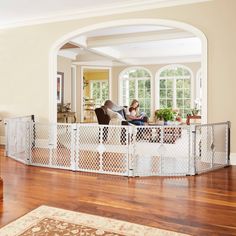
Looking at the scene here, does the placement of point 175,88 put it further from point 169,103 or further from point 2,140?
point 2,140

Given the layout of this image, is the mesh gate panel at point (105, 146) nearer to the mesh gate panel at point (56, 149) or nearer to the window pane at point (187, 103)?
the mesh gate panel at point (56, 149)

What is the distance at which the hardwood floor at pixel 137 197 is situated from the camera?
2518 millimetres

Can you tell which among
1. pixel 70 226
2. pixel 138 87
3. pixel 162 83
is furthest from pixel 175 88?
pixel 70 226

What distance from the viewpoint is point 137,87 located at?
12336 mm

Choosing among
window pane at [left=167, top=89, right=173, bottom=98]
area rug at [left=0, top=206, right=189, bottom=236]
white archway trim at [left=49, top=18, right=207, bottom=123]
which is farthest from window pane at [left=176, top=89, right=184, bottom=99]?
area rug at [left=0, top=206, right=189, bottom=236]

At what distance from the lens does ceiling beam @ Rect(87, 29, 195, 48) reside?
23.4 ft

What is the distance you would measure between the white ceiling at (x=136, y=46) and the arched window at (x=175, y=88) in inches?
19.2

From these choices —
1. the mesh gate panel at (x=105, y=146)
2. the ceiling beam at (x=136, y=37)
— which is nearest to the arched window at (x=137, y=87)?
the ceiling beam at (x=136, y=37)

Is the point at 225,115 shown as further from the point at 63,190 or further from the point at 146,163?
the point at 63,190

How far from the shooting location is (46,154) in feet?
17.0

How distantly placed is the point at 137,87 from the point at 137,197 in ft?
31.2

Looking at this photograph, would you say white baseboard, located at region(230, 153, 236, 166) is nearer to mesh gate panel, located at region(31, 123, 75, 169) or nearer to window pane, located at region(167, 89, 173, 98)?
mesh gate panel, located at region(31, 123, 75, 169)

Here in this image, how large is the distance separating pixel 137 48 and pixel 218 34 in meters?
5.73

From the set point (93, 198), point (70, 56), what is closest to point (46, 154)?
point (93, 198)
